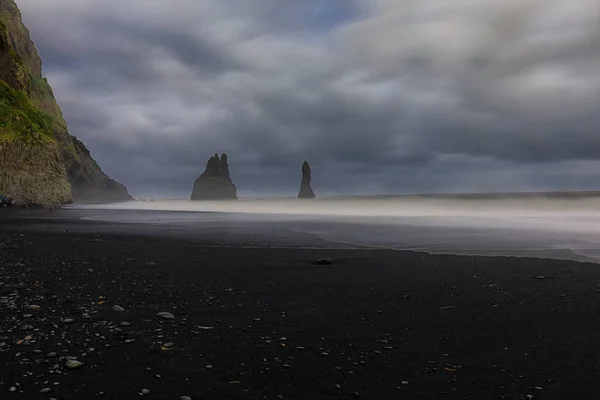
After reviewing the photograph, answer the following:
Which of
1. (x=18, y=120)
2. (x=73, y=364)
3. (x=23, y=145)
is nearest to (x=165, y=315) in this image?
(x=73, y=364)

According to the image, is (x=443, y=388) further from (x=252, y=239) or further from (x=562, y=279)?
(x=252, y=239)

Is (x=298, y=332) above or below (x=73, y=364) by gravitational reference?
above

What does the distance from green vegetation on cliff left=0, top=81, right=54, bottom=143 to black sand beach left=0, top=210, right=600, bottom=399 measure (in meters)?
50.7

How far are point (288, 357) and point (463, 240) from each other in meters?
15.9

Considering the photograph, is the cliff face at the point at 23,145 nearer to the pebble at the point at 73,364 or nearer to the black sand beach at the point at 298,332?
the black sand beach at the point at 298,332

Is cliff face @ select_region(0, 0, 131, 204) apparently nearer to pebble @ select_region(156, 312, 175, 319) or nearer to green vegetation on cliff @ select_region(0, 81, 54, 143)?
green vegetation on cliff @ select_region(0, 81, 54, 143)

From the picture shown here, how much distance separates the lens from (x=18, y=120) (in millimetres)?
54656

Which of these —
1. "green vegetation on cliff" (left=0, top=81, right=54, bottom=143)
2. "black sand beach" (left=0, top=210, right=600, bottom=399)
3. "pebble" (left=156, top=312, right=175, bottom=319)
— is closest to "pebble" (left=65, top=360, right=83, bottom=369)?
"black sand beach" (left=0, top=210, right=600, bottom=399)

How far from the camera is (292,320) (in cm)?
627

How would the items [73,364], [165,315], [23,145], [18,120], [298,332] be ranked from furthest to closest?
[18,120] → [23,145] → [165,315] → [298,332] → [73,364]

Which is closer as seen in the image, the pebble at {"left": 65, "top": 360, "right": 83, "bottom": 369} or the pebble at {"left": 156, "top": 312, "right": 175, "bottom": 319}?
the pebble at {"left": 65, "top": 360, "right": 83, "bottom": 369}

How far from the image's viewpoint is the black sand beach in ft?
13.4

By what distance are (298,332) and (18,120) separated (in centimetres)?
6245

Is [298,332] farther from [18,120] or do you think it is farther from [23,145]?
[18,120]
